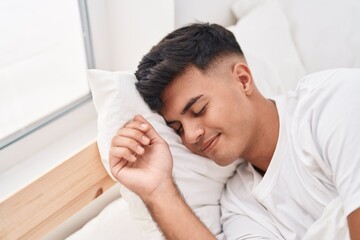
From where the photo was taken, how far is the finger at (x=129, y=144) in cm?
98

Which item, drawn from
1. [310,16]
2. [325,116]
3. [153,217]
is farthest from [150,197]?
[310,16]

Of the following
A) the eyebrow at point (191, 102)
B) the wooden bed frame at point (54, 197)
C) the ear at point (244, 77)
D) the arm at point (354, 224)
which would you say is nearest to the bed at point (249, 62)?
the wooden bed frame at point (54, 197)

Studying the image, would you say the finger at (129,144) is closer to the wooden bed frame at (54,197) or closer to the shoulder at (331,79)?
the wooden bed frame at (54,197)

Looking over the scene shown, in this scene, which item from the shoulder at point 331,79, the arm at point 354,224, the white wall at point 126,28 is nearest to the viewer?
the arm at point 354,224

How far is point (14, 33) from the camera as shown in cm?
112

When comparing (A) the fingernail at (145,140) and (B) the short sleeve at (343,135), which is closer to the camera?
(B) the short sleeve at (343,135)

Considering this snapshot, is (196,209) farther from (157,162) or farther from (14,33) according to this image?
(14,33)

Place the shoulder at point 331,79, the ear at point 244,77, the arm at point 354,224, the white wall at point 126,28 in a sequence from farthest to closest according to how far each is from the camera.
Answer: the white wall at point 126,28 → the ear at point 244,77 → the shoulder at point 331,79 → the arm at point 354,224

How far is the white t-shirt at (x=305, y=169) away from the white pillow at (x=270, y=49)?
20cm

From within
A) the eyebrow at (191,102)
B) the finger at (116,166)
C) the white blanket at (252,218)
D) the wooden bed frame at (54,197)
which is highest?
the eyebrow at (191,102)

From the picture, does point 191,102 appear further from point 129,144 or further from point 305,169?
point 305,169

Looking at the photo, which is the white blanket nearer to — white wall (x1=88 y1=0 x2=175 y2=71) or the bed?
the bed

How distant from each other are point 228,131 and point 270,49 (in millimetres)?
490

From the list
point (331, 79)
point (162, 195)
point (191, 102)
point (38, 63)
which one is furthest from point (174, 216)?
point (38, 63)
